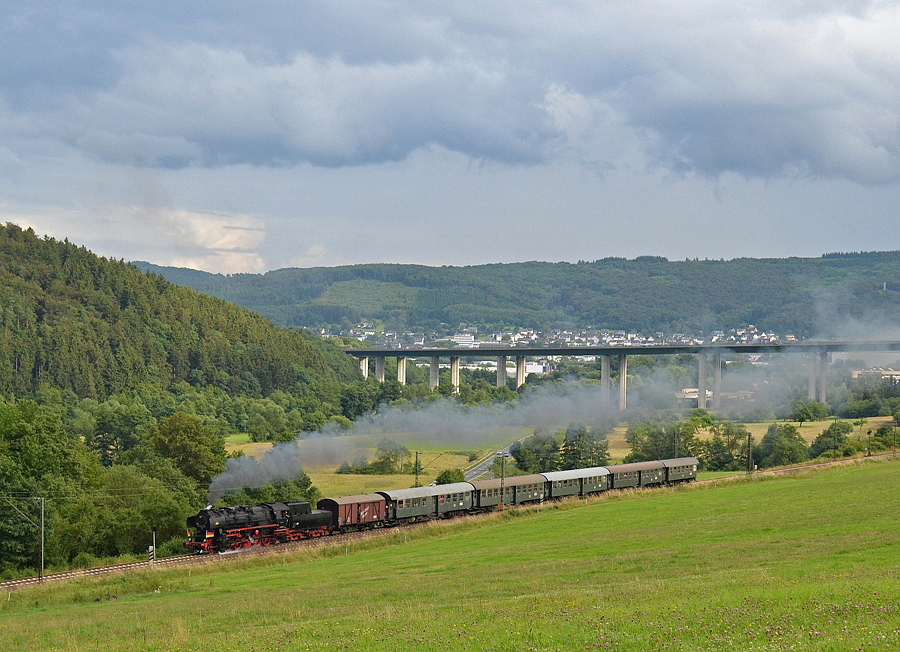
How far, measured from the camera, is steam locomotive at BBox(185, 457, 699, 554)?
5222 centimetres

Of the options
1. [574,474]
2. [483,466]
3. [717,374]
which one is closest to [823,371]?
[717,374]

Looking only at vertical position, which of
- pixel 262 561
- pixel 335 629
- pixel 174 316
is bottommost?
pixel 262 561

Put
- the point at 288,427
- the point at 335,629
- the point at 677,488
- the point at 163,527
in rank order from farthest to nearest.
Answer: the point at 288,427, the point at 677,488, the point at 163,527, the point at 335,629

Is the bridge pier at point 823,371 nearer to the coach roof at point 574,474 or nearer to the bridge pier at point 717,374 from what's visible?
the bridge pier at point 717,374

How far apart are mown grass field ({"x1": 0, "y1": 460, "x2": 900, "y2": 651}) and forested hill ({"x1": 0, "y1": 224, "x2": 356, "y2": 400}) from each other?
10920 cm

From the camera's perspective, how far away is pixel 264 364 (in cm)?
16475

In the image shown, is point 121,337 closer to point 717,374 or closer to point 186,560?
point 717,374

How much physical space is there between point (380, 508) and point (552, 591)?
34086mm

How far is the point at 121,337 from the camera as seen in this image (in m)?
162

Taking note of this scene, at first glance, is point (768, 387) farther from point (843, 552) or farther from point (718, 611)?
point (718, 611)

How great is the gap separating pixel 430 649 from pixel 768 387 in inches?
5300

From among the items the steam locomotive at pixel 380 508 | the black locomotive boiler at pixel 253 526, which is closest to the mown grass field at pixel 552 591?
the steam locomotive at pixel 380 508

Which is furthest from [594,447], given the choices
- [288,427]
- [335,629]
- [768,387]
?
[335,629]

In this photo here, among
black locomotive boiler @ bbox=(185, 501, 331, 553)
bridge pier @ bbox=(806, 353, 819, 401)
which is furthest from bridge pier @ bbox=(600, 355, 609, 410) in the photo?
black locomotive boiler @ bbox=(185, 501, 331, 553)
